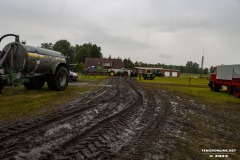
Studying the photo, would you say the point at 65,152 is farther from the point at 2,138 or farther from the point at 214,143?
the point at 214,143

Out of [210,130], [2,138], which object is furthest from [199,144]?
[2,138]

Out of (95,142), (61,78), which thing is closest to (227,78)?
(61,78)

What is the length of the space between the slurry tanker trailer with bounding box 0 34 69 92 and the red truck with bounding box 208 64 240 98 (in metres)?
13.0

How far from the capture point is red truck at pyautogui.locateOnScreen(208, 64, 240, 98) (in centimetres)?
1566

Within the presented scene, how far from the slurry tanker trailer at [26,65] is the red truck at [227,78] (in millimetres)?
12957

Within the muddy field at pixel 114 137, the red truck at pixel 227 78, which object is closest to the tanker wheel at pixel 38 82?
the muddy field at pixel 114 137

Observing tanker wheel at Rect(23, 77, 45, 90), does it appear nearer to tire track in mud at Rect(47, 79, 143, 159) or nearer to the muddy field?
the muddy field

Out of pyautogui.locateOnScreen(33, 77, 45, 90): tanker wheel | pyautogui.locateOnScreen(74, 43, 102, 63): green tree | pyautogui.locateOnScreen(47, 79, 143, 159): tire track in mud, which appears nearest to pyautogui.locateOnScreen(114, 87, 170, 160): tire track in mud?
pyautogui.locateOnScreen(47, 79, 143, 159): tire track in mud

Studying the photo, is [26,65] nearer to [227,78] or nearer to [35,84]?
[35,84]

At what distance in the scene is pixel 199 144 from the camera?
4621 millimetres

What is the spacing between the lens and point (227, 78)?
56.2 feet

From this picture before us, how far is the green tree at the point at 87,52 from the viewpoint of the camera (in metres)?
87.1

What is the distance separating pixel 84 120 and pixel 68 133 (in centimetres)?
132

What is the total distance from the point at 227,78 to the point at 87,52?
7512 cm
